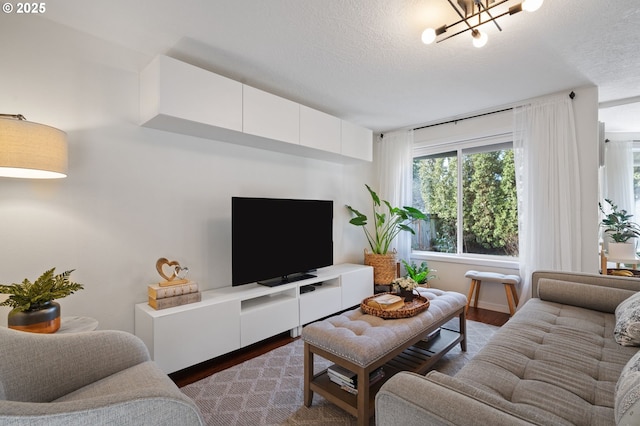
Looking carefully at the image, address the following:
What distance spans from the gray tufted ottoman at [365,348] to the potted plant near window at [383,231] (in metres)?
1.67

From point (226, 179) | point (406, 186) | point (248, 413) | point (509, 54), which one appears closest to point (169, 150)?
point (226, 179)

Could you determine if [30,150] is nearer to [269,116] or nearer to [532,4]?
[269,116]

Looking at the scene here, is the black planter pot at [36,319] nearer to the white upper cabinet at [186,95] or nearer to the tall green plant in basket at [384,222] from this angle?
the white upper cabinet at [186,95]

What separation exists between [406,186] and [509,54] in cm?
219

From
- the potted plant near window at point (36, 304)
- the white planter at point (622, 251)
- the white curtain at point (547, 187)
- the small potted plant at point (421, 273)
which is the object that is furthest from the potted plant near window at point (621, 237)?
the potted plant near window at point (36, 304)

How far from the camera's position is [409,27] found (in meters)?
2.02

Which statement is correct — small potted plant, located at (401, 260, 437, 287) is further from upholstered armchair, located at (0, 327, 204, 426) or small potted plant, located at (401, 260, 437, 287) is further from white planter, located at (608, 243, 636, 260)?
upholstered armchair, located at (0, 327, 204, 426)

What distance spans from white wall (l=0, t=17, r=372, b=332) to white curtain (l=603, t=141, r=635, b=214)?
5.26 metres

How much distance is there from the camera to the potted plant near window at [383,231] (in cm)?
396

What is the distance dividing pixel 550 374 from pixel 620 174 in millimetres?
4943

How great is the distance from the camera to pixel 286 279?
3062mm

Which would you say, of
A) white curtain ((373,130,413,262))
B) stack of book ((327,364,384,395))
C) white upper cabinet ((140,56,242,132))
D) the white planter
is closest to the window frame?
white curtain ((373,130,413,262))

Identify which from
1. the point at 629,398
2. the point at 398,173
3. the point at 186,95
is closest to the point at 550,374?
the point at 629,398

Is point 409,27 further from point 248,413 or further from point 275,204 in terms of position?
point 248,413
